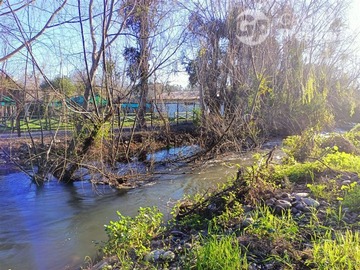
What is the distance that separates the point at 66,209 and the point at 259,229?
15.4 feet

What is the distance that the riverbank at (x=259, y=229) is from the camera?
2900mm

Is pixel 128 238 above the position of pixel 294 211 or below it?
below

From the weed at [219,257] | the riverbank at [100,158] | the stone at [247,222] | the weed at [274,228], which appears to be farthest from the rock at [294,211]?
the riverbank at [100,158]

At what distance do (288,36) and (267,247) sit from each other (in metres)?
13.0

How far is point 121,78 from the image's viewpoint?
8.98 m

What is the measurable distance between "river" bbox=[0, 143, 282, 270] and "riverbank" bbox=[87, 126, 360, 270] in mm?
974

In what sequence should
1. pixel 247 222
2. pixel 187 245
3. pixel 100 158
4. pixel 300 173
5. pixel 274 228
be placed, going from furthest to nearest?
pixel 100 158, pixel 300 173, pixel 247 222, pixel 187 245, pixel 274 228

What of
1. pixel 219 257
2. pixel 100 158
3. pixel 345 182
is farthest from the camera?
pixel 100 158

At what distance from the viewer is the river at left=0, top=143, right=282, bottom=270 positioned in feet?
14.9

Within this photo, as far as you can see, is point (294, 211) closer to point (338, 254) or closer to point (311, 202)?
point (311, 202)

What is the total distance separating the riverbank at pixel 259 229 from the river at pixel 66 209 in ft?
3.20

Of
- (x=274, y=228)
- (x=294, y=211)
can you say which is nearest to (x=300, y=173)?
(x=294, y=211)

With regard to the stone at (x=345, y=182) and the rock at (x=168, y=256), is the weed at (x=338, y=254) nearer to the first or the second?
the rock at (x=168, y=256)

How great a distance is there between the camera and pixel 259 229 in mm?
3490
